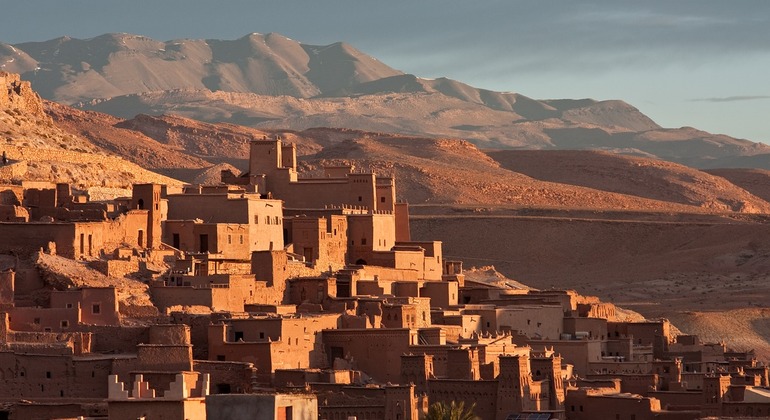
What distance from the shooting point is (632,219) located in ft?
429

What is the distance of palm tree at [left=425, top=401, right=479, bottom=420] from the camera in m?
41.8

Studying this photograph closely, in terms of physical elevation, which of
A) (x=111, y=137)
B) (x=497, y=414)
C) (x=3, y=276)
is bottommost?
(x=497, y=414)

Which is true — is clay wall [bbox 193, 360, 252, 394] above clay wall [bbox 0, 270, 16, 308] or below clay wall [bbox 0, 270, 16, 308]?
below

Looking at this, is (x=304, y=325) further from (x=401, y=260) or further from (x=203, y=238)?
(x=401, y=260)

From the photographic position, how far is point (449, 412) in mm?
43250

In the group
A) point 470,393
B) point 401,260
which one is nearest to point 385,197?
point 401,260

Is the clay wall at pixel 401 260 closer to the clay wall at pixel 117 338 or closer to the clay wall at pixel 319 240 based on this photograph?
the clay wall at pixel 319 240

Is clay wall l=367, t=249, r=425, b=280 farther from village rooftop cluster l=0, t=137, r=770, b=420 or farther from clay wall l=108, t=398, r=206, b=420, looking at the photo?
clay wall l=108, t=398, r=206, b=420

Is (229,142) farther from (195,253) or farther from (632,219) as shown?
(195,253)

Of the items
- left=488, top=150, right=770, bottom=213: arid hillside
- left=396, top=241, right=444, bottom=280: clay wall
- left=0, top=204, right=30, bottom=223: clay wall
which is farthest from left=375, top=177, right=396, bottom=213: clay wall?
left=488, top=150, right=770, bottom=213: arid hillside

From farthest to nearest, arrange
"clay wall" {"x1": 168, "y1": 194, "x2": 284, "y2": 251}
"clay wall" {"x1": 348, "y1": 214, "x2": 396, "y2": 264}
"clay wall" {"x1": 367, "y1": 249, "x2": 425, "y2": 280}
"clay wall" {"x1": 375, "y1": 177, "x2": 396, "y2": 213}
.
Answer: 1. "clay wall" {"x1": 375, "y1": 177, "x2": 396, "y2": 213}
2. "clay wall" {"x1": 348, "y1": 214, "x2": 396, "y2": 264}
3. "clay wall" {"x1": 367, "y1": 249, "x2": 425, "y2": 280}
4. "clay wall" {"x1": 168, "y1": 194, "x2": 284, "y2": 251}

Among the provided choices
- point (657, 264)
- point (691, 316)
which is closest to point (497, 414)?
point (691, 316)

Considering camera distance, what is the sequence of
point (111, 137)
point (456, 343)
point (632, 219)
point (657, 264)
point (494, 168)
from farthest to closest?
point (494, 168) → point (111, 137) → point (632, 219) → point (657, 264) → point (456, 343)

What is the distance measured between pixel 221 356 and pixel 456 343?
284 inches
